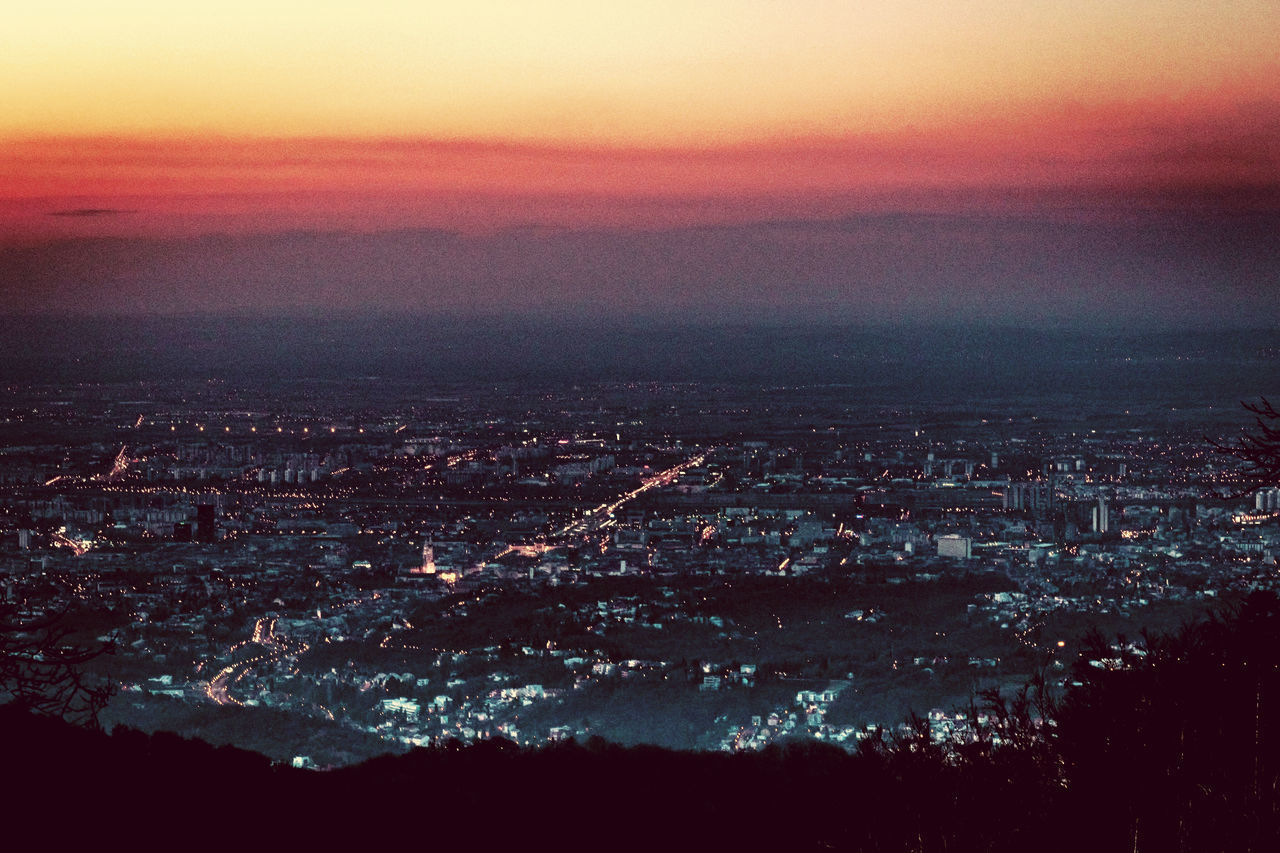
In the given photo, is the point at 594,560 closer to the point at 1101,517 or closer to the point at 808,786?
the point at 1101,517

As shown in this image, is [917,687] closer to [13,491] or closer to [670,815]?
[670,815]

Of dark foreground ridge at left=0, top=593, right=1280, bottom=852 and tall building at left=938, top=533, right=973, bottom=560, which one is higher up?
dark foreground ridge at left=0, top=593, right=1280, bottom=852

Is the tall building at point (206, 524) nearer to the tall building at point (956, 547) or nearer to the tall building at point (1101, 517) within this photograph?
the tall building at point (956, 547)

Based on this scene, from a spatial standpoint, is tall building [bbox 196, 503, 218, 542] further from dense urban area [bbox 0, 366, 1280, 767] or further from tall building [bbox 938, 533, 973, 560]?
tall building [bbox 938, 533, 973, 560]

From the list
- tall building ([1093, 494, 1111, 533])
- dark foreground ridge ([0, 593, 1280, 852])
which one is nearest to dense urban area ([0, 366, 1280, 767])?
tall building ([1093, 494, 1111, 533])

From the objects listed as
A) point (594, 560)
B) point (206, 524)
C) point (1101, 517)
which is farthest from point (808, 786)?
point (206, 524)

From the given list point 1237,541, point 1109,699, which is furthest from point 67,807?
point 1237,541

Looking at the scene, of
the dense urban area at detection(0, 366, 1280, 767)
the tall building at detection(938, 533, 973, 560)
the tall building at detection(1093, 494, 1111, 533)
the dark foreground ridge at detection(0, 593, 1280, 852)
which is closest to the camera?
the dark foreground ridge at detection(0, 593, 1280, 852)

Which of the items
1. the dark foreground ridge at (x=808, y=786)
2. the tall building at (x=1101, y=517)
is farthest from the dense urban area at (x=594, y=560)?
the dark foreground ridge at (x=808, y=786)
